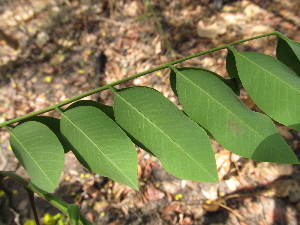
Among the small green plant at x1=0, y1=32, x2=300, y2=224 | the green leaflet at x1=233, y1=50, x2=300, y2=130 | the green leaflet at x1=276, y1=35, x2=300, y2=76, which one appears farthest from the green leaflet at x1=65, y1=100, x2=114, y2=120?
the green leaflet at x1=276, y1=35, x2=300, y2=76

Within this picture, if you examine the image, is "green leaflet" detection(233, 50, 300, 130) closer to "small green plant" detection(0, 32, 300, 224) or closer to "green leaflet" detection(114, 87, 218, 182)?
"small green plant" detection(0, 32, 300, 224)

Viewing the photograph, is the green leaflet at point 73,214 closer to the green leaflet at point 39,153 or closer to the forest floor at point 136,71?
the green leaflet at point 39,153

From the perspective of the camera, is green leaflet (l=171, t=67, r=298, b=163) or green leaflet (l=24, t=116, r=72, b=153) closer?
green leaflet (l=171, t=67, r=298, b=163)

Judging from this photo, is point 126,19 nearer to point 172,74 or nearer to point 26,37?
point 26,37

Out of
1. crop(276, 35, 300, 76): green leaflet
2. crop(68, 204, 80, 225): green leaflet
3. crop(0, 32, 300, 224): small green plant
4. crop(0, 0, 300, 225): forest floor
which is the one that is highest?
crop(276, 35, 300, 76): green leaflet

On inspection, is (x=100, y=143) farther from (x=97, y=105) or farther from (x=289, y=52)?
(x=289, y=52)

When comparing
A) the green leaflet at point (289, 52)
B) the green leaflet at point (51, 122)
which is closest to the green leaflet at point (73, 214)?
the green leaflet at point (51, 122)

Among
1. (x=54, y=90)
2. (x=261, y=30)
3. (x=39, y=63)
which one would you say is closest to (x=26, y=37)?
(x=39, y=63)

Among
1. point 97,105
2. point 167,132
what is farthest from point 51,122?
point 167,132
